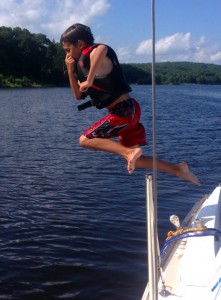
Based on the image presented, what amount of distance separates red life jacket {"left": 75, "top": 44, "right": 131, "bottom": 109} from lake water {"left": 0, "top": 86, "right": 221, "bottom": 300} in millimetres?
3043

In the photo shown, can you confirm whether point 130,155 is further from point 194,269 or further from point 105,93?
point 194,269

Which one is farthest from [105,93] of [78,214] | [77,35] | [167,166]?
[78,214]

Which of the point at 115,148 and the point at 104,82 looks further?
the point at 115,148

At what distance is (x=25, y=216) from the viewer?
33.8 feet

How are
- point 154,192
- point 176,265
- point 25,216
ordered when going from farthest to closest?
point 25,216
point 176,265
point 154,192

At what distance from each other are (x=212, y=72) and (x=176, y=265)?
113427 millimetres

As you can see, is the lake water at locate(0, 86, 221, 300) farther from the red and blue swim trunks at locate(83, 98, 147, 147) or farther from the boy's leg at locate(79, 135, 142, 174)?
the red and blue swim trunks at locate(83, 98, 147, 147)

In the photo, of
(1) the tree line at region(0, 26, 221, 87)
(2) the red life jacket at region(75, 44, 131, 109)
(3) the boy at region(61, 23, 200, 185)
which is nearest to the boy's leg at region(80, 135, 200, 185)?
(3) the boy at region(61, 23, 200, 185)

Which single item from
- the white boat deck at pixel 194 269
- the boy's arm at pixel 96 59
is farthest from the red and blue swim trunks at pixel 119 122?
the white boat deck at pixel 194 269

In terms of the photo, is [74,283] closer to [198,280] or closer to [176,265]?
[176,265]

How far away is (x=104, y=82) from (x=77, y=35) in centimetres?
58

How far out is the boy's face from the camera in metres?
5.16

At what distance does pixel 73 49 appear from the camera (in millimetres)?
5184

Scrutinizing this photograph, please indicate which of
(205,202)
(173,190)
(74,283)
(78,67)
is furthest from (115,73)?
(173,190)
